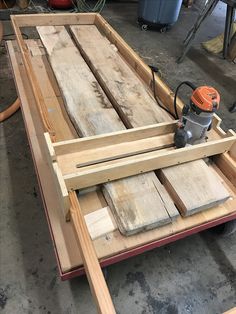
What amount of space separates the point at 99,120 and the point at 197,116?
408 millimetres

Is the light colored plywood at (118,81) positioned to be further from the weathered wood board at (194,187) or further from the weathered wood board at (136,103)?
the weathered wood board at (194,187)

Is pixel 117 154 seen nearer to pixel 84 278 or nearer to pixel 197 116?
pixel 197 116

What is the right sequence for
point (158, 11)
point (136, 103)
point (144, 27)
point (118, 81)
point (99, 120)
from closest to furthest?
point (99, 120)
point (136, 103)
point (118, 81)
point (158, 11)
point (144, 27)

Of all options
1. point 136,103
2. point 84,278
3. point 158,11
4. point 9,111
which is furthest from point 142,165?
point 158,11

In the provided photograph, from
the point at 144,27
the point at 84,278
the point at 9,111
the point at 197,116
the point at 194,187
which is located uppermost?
the point at 197,116

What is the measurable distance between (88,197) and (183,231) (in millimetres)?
347

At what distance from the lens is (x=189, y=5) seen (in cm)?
427

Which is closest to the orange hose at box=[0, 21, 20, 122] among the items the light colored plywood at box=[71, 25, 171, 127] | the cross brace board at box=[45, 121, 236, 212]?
the light colored plywood at box=[71, 25, 171, 127]

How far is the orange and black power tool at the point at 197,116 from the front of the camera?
0.89m

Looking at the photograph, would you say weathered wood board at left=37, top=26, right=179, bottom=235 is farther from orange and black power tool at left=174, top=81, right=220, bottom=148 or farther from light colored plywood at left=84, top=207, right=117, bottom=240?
orange and black power tool at left=174, top=81, right=220, bottom=148

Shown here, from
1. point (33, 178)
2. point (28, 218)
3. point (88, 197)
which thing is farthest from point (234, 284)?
point (33, 178)

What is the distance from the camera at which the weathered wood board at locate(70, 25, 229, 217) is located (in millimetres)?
896

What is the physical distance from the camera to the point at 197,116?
3.04ft

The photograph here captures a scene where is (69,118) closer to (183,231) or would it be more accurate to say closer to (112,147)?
(112,147)
